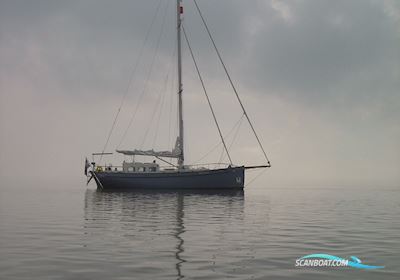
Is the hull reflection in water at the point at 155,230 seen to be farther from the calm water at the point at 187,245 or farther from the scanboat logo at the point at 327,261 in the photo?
the scanboat logo at the point at 327,261

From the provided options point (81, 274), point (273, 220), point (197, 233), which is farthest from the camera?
point (273, 220)

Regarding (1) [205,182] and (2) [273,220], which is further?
(1) [205,182]

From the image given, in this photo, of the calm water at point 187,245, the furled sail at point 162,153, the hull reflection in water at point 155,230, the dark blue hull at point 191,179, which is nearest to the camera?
the calm water at point 187,245

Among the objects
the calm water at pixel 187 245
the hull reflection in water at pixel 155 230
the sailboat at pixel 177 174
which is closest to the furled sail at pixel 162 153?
the sailboat at pixel 177 174

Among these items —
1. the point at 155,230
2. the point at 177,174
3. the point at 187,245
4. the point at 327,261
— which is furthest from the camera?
the point at 177,174

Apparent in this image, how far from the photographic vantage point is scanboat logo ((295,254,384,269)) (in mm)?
12996

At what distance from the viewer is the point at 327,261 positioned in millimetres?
13562

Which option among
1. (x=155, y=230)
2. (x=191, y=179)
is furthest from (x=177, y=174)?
(x=155, y=230)

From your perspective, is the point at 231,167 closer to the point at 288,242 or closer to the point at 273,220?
the point at 273,220

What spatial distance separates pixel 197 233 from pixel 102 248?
5440mm

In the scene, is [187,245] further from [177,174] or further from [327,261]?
[177,174]

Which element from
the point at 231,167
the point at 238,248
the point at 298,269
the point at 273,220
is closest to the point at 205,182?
the point at 231,167

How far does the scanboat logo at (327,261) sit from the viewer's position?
1300 centimetres

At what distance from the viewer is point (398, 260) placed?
1393 cm
